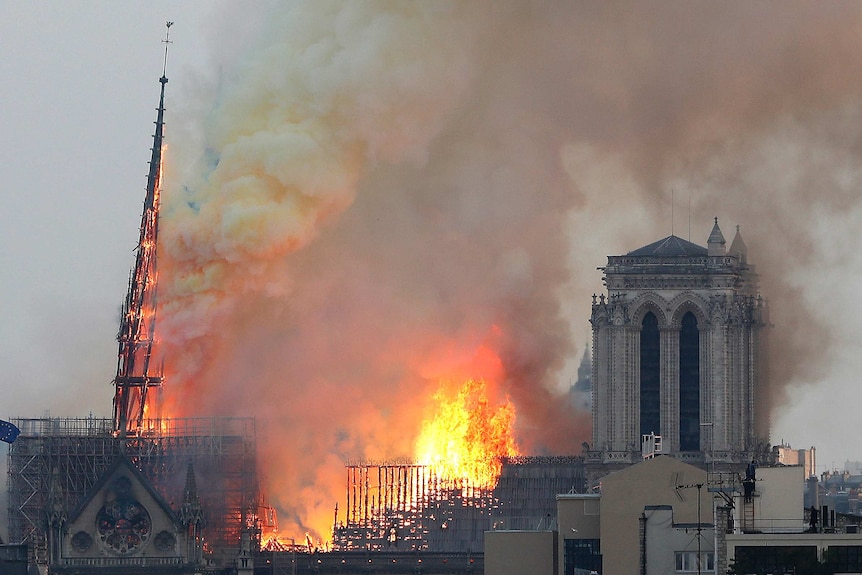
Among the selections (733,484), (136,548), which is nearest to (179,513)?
(136,548)

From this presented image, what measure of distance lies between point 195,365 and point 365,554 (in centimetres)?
1577

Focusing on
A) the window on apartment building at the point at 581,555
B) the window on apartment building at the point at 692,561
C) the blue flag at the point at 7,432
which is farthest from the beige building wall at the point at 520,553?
the blue flag at the point at 7,432

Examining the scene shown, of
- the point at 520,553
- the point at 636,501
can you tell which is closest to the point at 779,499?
the point at 636,501

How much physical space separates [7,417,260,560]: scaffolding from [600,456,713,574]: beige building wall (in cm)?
7331

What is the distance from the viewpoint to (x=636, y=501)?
4744 inches

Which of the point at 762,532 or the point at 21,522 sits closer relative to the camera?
the point at 762,532

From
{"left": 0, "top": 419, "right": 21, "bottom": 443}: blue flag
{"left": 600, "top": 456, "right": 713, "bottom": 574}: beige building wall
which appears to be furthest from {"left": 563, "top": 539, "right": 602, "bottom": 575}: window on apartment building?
{"left": 0, "top": 419, "right": 21, "bottom": 443}: blue flag

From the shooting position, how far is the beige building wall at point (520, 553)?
131250 mm

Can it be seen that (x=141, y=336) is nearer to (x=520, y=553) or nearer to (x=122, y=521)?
(x=122, y=521)

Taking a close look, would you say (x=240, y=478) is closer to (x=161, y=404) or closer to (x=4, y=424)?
(x=161, y=404)

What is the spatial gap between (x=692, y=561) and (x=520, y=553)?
1772cm

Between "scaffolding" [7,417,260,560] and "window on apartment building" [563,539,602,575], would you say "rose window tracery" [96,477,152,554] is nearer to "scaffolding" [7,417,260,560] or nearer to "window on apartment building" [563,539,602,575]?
"scaffolding" [7,417,260,560]

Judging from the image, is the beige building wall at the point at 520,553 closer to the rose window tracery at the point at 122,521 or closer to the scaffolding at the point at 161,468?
the rose window tracery at the point at 122,521

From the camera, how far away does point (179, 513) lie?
189 m
